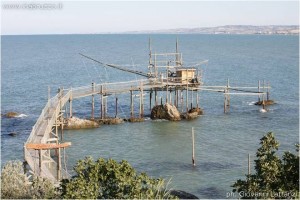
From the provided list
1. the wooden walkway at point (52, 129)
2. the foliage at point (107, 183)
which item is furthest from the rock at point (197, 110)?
the foliage at point (107, 183)

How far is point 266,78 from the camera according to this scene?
277ft

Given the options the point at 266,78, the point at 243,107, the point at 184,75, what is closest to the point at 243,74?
the point at 266,78

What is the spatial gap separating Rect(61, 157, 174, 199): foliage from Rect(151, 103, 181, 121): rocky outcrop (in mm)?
30059

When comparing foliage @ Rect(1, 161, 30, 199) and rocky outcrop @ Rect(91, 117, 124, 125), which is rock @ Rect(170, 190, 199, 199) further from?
rocky outcrop @ Rect(91, 117, 124, 125)

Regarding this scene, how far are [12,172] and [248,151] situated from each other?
21.7 meters

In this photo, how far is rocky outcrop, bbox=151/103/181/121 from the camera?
48.2 meters

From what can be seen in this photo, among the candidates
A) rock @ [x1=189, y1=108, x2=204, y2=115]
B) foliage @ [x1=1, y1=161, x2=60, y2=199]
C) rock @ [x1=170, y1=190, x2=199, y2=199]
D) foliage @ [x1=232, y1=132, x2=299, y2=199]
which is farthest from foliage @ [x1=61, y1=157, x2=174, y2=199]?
rock @ [x1=189, y1=108, x2=204, y2=115]

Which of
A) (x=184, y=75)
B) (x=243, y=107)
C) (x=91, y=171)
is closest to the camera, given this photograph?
(x=91, y=171)

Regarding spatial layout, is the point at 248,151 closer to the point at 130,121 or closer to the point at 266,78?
the point at 130,121

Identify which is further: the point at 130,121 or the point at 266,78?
the point at 266,78

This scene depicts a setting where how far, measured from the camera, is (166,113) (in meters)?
48.3

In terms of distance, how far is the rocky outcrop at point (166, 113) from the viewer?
158ft

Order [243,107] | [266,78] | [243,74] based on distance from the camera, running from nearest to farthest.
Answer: [243,107] → [266,78] → [243,74]

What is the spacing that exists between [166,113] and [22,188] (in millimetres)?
29257
